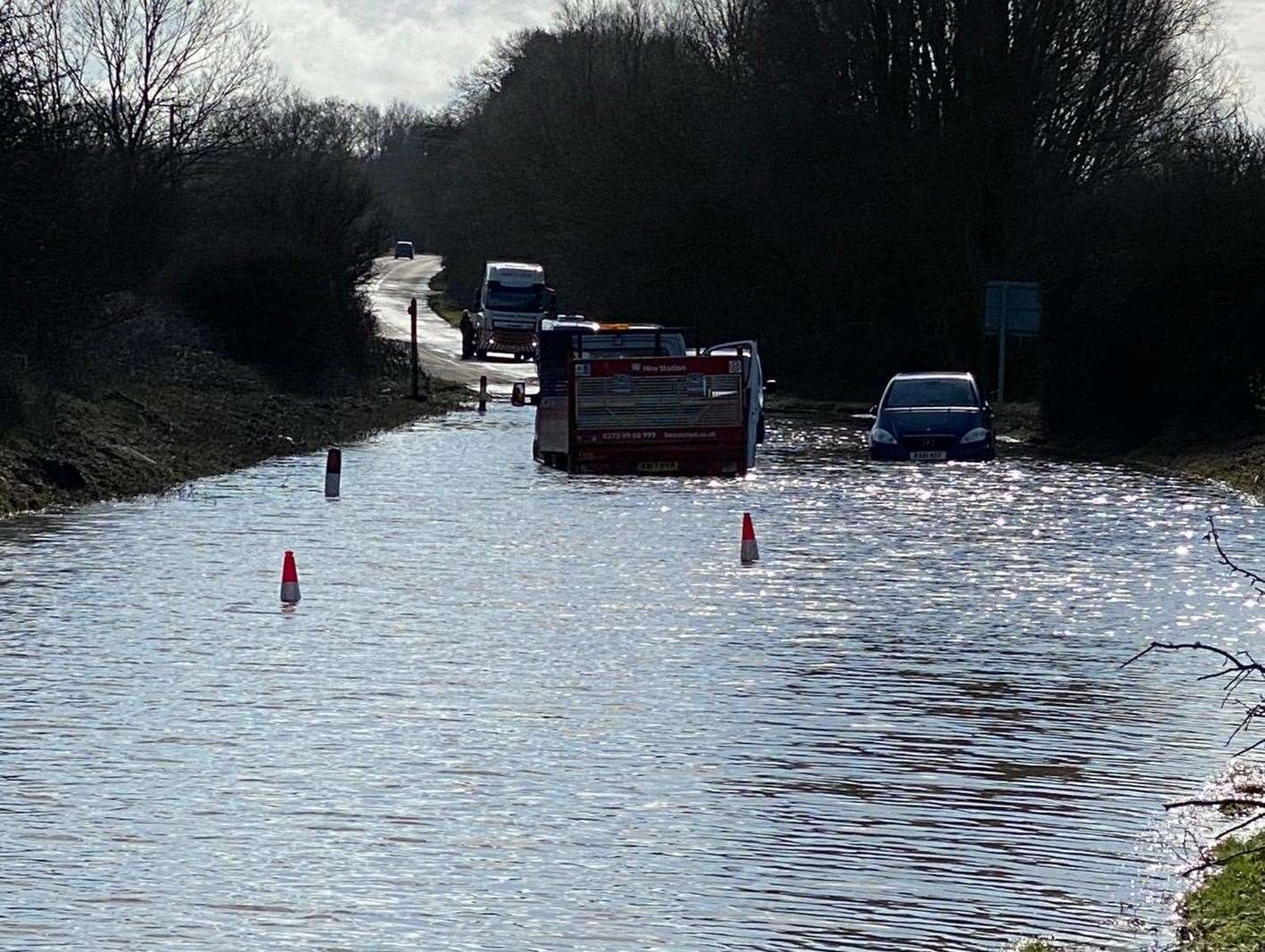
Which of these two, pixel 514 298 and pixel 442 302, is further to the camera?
pixel 442 302

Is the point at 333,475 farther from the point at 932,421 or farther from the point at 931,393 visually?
the point at 931,393

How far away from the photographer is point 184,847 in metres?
10.1

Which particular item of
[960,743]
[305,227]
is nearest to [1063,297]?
[305,227]

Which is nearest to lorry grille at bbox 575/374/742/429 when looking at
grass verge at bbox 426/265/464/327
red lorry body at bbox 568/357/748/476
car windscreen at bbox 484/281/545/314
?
red lorry body at bbox 568/357/748/476

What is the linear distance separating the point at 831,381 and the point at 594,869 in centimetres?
5132

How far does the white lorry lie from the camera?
7706 centimetres

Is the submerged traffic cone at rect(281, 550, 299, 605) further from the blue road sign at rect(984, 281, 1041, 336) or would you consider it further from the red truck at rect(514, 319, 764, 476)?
the blue road sign at rect(984, 281, 1041, 336)

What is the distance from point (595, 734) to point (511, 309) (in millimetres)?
64815

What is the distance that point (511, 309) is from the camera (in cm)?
7738

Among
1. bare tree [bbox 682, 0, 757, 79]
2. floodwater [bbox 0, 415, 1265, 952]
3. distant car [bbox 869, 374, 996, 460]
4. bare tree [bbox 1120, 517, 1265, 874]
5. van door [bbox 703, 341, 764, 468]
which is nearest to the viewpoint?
bare tree [bbox 1120, 517, 1265, 874]

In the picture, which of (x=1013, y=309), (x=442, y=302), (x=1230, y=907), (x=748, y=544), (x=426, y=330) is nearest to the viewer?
(x=1230, y=907)

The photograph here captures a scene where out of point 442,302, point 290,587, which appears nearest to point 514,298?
point 442,302

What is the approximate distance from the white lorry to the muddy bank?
666 inches

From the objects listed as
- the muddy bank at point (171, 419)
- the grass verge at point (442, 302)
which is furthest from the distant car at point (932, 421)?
the grass verge at point (442, 302)
